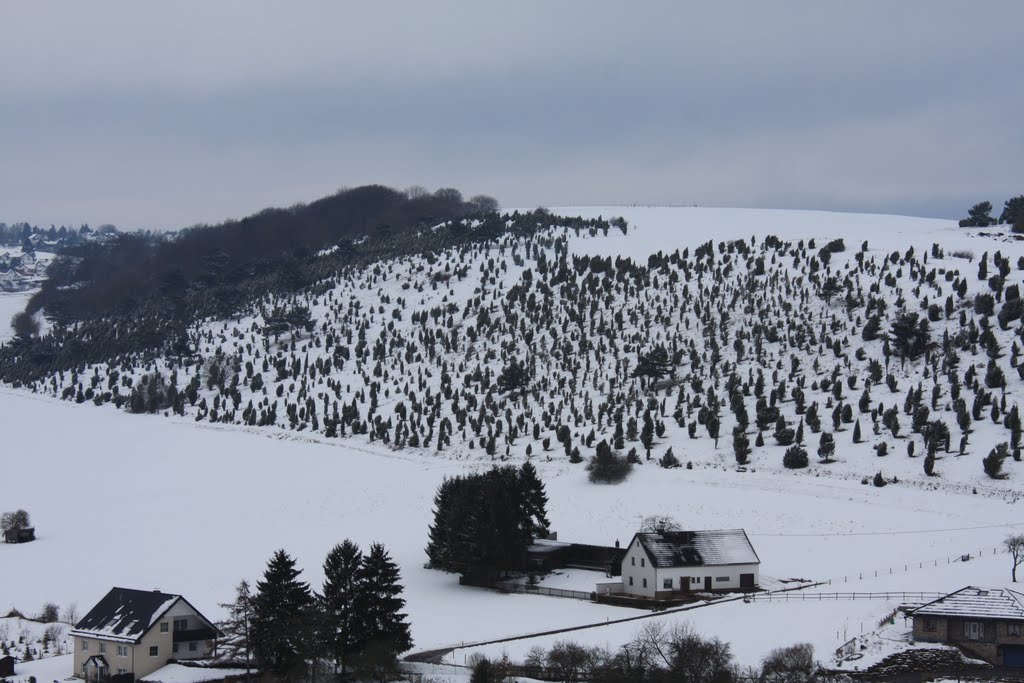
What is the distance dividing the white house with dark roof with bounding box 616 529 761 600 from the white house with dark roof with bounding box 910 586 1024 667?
11.8 m

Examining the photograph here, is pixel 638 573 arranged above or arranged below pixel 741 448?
below

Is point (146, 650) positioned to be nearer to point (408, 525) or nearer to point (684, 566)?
point (684, 566)

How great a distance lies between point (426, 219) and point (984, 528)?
124 meters

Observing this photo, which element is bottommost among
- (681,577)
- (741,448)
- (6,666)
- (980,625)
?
(6,666)

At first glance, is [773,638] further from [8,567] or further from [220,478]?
[220,478]

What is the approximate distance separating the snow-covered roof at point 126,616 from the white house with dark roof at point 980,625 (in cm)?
2982

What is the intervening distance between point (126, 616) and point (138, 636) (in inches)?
66.0

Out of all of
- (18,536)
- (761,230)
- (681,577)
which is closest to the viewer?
(681,577)

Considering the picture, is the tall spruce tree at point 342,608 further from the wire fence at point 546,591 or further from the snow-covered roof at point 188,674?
the wire fence at point 546,591

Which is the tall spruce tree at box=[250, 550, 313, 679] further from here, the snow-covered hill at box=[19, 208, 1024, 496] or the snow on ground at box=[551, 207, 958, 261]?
the snow on ground at box=[551, 207, 958, 261]

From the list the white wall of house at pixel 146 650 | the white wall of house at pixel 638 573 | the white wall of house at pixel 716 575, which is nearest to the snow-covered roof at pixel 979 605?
the white wall of house at pixel 716 575

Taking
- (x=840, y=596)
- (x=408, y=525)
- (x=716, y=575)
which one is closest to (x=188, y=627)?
(x=716, y=575)

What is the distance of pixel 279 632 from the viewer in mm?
42031

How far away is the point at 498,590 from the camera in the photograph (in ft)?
189
